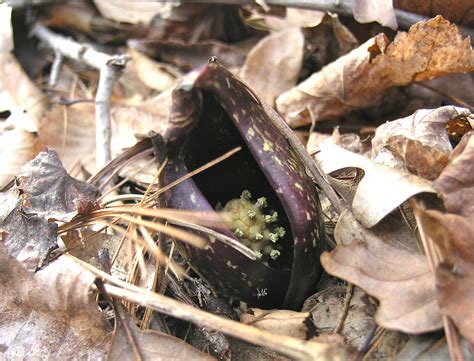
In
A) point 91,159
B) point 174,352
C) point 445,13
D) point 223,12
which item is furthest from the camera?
point 223,12

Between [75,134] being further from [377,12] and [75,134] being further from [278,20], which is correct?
[377,12]

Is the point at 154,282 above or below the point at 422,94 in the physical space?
below

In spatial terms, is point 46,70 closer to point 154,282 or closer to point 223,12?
point 223,12

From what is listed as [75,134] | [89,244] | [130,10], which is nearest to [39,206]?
[89,244]

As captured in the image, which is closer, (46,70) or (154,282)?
(154,282)

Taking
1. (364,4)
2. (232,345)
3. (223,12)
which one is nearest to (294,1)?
(364,4)

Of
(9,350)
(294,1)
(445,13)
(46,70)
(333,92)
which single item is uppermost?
(445,13)

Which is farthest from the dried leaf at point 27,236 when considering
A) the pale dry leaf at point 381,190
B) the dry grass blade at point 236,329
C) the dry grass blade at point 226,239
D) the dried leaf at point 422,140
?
the dried leaf at point 422,140

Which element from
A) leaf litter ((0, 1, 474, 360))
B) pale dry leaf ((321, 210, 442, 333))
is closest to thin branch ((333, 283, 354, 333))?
leaf litter ((0, 1, 474, 360))
